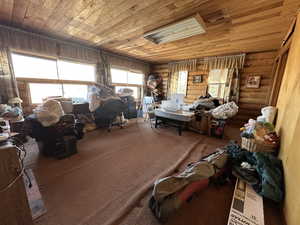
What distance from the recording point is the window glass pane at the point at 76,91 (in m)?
3.71

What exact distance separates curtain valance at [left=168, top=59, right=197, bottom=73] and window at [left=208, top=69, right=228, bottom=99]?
0.80 meters

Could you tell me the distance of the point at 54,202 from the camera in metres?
1.30

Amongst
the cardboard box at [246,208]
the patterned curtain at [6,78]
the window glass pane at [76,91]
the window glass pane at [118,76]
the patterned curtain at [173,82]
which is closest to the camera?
the cardboard box at [246,208]

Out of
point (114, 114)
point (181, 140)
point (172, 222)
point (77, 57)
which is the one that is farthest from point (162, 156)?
point (77, 57)

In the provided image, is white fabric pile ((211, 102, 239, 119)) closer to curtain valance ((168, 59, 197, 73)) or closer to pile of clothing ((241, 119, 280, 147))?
pile of clothing ((241, 119, 280, 147))

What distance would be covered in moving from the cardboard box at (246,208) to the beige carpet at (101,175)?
899 millimetres

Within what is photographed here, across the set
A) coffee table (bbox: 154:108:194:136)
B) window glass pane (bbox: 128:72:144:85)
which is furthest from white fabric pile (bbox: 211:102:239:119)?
window glass pane (bbox: 128:72:144:85)

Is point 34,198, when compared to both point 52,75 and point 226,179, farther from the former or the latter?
point 52,75

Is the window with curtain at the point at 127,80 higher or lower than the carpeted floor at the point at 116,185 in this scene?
higher

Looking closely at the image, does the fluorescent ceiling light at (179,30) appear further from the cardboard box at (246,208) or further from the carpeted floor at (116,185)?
the cardboard box at (246,208)

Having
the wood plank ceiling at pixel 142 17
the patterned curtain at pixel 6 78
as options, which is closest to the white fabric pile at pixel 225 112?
the wood plank ceiling at pixel 142 17

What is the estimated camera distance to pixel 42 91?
10.8 ft

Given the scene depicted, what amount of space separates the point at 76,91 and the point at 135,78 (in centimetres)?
271

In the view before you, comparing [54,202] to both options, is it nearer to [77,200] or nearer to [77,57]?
[77,200]
